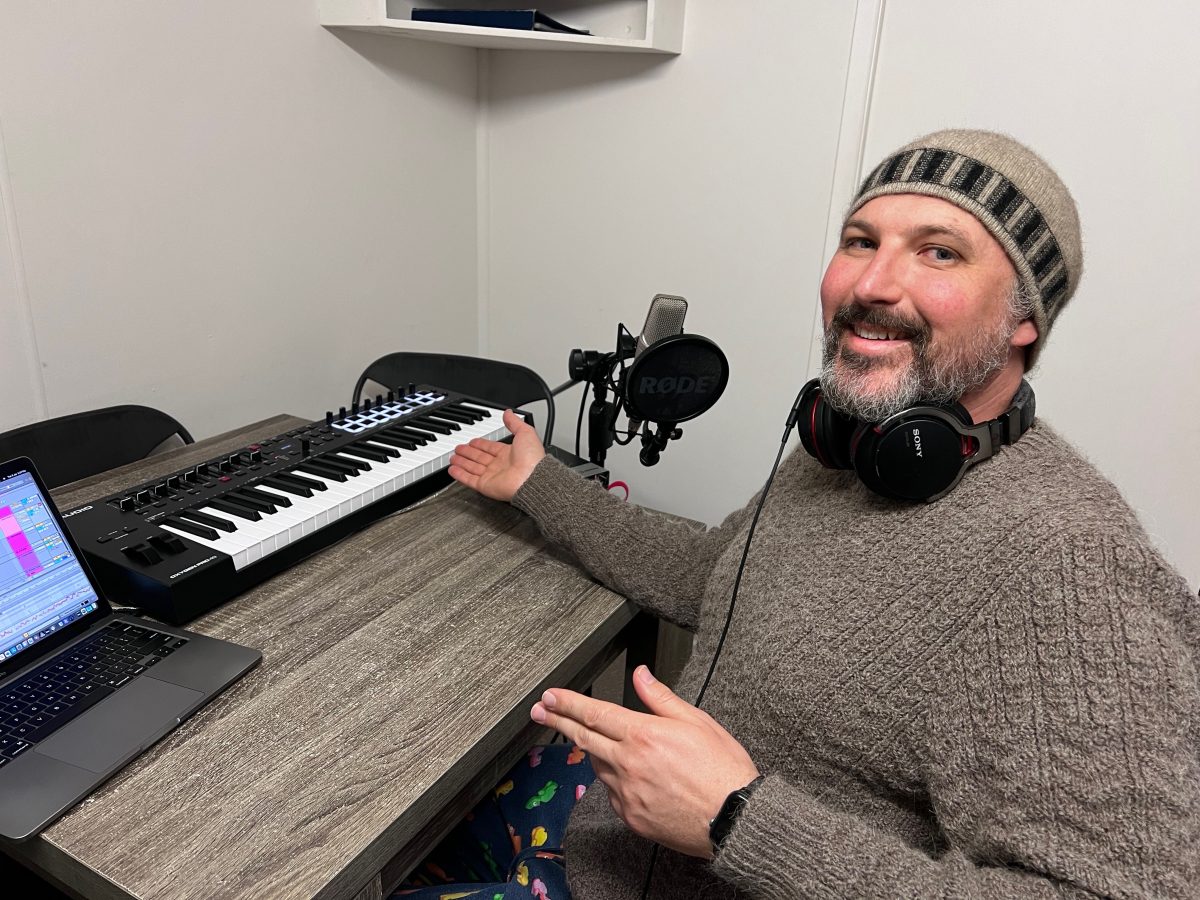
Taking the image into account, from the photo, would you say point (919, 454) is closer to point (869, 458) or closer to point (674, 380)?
→ point (869, 458)

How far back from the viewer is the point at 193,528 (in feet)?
3.53

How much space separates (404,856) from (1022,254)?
92 centimetres

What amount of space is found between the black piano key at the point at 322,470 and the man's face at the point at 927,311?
78 cm

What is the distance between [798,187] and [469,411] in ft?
3.48

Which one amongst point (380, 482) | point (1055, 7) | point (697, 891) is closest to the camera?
point (697, 891)

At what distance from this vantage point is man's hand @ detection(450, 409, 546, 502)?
4.17ft

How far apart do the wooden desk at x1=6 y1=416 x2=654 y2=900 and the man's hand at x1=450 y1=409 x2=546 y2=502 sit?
0.07 metres

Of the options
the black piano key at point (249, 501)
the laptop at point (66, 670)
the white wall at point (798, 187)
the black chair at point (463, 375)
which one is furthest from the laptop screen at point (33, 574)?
the white wall at point (798, 187)

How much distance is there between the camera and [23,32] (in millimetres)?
1319

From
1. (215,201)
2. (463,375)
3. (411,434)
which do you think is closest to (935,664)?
(411,434)

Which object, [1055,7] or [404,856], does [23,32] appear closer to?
[404,856]

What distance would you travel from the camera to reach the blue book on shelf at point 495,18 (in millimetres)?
1888

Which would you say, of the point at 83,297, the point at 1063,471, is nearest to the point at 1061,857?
the point at 1063,471

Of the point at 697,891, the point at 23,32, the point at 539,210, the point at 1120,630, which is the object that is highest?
the point at 23,32
